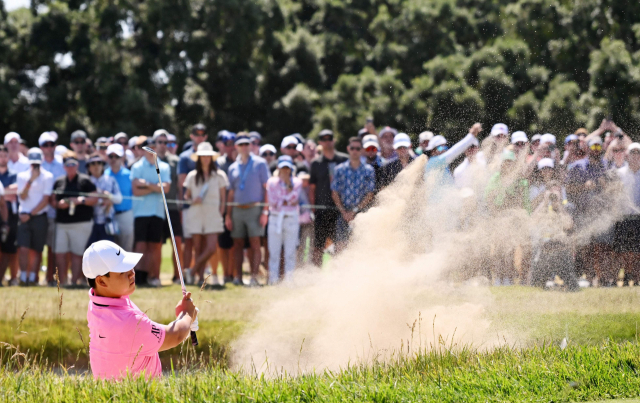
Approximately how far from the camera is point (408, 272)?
33.1 feet

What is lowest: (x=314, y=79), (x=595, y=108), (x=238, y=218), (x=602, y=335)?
(x=602, y=335)

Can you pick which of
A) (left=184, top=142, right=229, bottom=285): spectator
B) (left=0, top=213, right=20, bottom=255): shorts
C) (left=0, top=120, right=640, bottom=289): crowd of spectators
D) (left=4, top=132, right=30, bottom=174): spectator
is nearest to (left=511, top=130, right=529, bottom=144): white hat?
(left=0, top=120, right=640, bottom=289): crowd of spectators

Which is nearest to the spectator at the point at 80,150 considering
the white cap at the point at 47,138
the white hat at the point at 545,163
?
the white cap at the point at 47,138

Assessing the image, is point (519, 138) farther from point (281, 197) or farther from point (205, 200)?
→ point (205, 200)

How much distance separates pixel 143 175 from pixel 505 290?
22.4 ft

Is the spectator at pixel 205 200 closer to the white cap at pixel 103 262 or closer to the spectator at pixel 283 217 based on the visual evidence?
the spectator at pixel 283 217

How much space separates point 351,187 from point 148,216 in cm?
363

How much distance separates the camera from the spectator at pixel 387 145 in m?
13.9

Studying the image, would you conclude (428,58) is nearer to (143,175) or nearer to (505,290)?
(143,175)

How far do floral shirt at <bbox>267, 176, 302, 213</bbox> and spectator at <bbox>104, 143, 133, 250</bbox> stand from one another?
2.53 metres

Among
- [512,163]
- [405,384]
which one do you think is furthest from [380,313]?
[512,163]

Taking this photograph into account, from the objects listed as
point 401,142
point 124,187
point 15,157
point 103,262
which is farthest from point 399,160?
point 103,262

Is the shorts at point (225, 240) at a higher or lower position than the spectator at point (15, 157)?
lower

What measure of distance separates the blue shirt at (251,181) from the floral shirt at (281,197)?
1.37 feet
